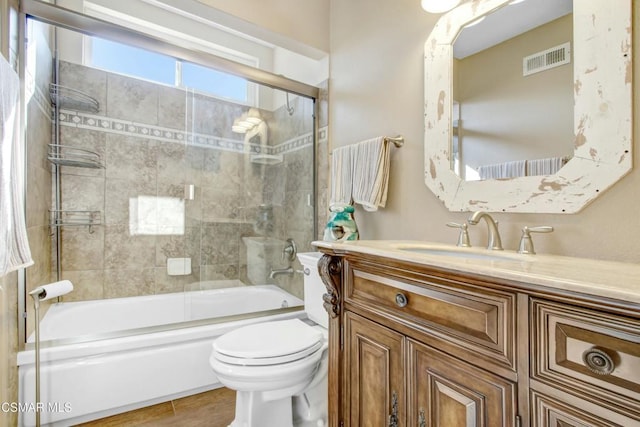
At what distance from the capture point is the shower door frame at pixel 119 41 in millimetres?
1478

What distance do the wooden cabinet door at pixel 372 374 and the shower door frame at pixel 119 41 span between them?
4.39 feet

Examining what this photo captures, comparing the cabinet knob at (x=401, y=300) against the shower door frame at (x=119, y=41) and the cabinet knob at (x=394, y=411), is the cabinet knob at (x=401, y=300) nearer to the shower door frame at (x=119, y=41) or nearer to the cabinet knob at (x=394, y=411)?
the cabinet knob at (x=394, y=411)

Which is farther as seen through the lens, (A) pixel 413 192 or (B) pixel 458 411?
(A) pixel 413 192

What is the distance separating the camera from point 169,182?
247 cm

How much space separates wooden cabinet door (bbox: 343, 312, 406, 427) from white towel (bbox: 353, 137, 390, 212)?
0.72 m

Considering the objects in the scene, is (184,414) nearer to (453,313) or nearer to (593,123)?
(453,313)

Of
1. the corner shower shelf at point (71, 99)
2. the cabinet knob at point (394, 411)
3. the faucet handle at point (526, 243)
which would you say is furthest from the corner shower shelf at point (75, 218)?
the faucet handle at point (526, 243)

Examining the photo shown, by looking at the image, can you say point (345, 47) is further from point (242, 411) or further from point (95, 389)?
point (95, 389)

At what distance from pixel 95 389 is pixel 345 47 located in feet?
8.14

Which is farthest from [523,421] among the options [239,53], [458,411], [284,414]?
[239,53]

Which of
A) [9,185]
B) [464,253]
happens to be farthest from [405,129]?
[9,185]

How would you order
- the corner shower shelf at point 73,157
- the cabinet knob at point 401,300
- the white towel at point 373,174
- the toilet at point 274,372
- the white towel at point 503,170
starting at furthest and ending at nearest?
the corner shower shelf at point 73,157, the white towel at point 373,174, the toilet at point 274,372, the white towel at point 503,170, the cabinet knob at point 401,300

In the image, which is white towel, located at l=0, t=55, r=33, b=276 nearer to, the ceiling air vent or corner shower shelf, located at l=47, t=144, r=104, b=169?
corner shower shelf, located at l=47, t=144, r=104, b=169

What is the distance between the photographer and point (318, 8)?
2.17 metres
